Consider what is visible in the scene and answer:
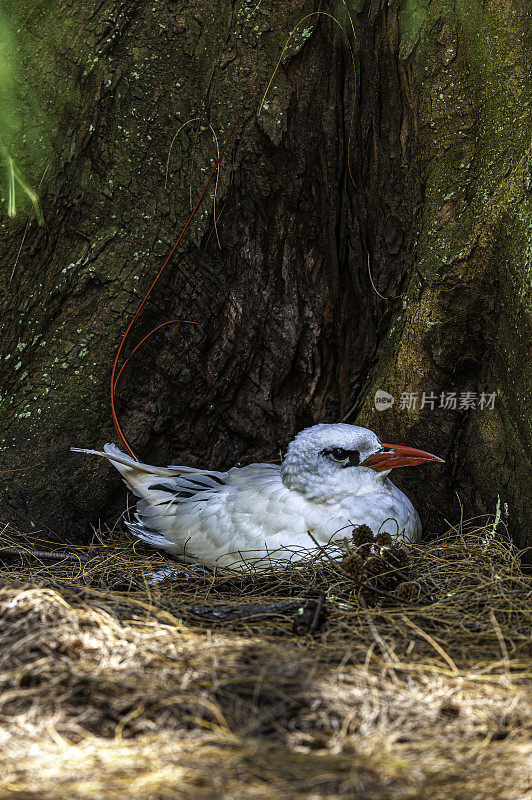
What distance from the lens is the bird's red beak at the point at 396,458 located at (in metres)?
3.22

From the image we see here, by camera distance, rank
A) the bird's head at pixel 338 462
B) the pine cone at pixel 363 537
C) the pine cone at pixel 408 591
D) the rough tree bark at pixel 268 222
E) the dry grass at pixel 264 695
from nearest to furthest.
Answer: the dry grass at pixel 264 695, the pine cone at pixel 408 591, the pine cone at pixel 363 537, the rough tree bark at pixel 268 222, the bird's head at pixel 338 462

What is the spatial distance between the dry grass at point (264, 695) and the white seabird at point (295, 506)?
0.54m

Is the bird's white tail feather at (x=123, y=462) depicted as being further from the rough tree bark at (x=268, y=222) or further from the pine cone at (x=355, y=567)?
the pine cone at (x=355, y=567)

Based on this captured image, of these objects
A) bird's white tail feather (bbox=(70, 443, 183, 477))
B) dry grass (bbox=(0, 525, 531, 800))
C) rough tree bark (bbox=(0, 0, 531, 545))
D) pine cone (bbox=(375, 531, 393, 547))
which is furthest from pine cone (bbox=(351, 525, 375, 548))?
bird's white tail feather (bbox=(70, 443, 183, 477))

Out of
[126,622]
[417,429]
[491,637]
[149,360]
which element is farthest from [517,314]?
[126,622]

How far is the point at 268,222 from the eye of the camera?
362 centimetres

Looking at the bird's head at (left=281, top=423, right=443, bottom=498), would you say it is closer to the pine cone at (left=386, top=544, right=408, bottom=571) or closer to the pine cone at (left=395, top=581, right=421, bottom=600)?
the pine cone at (left=386, top=544, right=408, bottom=571)

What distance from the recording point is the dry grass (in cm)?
157

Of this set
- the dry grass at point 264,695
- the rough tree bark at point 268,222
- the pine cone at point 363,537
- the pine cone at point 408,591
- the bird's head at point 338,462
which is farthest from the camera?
the bird's head at point 338,462

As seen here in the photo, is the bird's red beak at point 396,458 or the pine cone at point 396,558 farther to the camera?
the bird's red beak at point 396,458

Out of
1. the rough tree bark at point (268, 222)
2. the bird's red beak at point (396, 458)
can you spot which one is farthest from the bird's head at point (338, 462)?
the rough tree bark at point (268, 222)

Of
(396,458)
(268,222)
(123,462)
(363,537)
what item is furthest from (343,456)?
(268,222)

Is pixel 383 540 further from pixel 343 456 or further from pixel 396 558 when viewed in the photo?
pixel 343 456

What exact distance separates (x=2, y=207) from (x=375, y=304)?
6.02 feet
